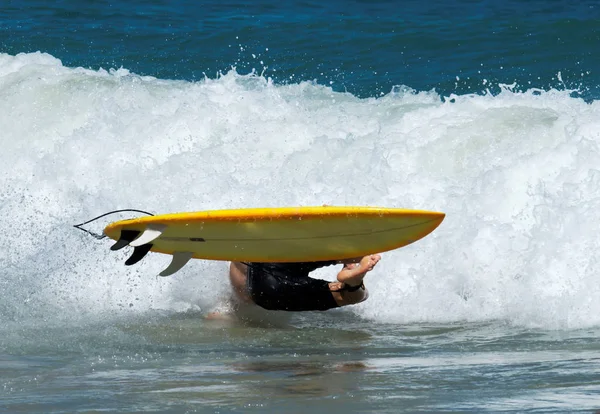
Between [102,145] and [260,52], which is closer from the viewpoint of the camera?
[102,145]

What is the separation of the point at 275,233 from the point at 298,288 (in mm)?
409

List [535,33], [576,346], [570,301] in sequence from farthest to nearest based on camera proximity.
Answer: [535,33]
[570,301]
[576,346]

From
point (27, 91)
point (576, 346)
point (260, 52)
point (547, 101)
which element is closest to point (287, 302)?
point (576, 346)

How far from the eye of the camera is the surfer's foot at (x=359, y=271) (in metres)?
5.82

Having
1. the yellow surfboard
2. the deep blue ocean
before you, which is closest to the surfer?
the yellow surfboard

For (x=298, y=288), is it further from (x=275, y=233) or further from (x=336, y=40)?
(x=336, y=40)

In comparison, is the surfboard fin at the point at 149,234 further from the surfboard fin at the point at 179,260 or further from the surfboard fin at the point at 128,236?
the surfboard fin at the point at 179,260

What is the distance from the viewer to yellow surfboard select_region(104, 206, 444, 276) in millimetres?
5738

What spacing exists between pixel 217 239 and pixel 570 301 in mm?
2093

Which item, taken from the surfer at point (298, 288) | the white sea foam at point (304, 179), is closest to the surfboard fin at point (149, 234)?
the surfer at point (298, 288)

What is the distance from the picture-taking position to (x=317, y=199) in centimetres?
795

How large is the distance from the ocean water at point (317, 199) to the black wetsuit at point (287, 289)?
157 mm

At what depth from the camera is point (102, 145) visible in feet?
30.7

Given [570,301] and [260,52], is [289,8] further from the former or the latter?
[570,301]
